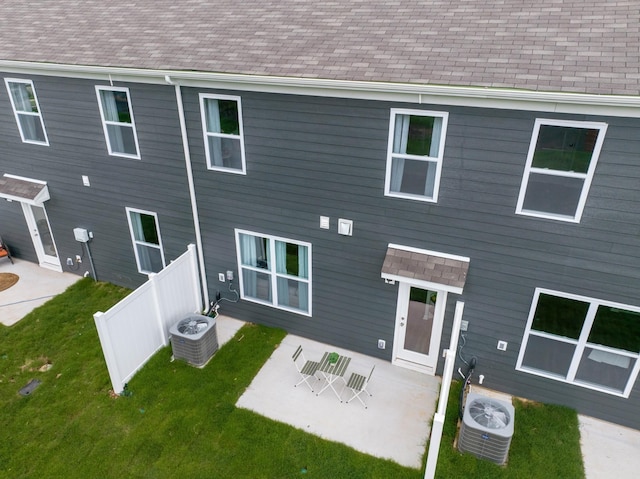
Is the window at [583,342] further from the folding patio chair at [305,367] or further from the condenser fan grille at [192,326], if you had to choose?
the condenser fan grille at [192,326]

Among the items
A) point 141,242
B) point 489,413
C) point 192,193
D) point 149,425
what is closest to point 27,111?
point 141,242

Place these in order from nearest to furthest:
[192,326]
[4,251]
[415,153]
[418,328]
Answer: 1. [415,153]
2. [418,328]
3. [192,326]
4. [4,251]

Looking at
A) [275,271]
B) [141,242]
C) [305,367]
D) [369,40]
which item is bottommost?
[305,367]

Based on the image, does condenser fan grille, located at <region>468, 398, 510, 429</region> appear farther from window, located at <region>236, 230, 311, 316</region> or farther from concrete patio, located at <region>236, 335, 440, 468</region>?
window, located at <region>236, 230, 311, 316</region>

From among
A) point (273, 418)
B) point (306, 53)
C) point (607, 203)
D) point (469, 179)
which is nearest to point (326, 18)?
point (306, 53)

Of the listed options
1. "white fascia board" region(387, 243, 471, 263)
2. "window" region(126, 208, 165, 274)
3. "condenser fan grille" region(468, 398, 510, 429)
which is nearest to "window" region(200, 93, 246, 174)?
"window" region(126, 208, 165, 274)

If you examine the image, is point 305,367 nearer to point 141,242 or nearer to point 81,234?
point 141,242

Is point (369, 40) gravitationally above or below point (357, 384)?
above
